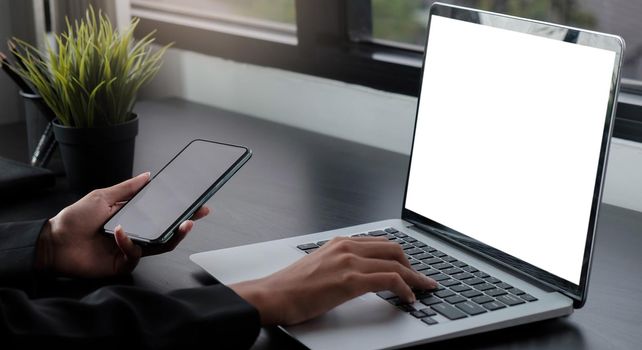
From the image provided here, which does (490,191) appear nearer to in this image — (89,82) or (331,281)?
(331,281)

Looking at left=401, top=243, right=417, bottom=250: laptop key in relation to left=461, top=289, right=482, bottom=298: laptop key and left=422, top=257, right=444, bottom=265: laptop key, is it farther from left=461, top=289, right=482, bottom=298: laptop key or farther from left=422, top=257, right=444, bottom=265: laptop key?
left=461, top=289, right=482, bottom=298: laptop key

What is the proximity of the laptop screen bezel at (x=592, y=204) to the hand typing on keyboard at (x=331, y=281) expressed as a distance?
114 mm

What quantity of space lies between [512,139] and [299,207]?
39 centimetres

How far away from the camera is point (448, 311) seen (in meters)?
0.85

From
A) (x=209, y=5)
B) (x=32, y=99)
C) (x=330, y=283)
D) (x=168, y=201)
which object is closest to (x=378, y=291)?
(x=330, y=283)

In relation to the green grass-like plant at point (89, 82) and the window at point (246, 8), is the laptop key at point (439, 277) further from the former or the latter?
the window at point (246, 8)

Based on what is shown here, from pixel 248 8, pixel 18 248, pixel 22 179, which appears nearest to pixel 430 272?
pixel 18 248

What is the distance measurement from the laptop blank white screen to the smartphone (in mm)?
243

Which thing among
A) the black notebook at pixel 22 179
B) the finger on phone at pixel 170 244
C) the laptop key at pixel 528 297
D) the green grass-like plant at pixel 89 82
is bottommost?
the black notebook at pixel 22 179

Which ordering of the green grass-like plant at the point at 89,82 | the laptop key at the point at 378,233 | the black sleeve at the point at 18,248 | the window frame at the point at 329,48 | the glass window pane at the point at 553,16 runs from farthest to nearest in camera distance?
A: the window frame at the point at 329,48, the glass window pane at the point at 553,16, the green grass-like plant at the point at 89,82, the laptop key at the point at 378,233, the black sleeve at the point at 18,248

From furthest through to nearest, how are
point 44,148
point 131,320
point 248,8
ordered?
point 248,8 → point 44,148 → point 131,320

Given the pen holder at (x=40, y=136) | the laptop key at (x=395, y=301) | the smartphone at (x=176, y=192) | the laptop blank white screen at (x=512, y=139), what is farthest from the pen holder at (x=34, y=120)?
the laptop key at (x=395, y=301)

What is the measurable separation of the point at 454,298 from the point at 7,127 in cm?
123

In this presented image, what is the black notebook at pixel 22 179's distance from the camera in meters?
1.31
